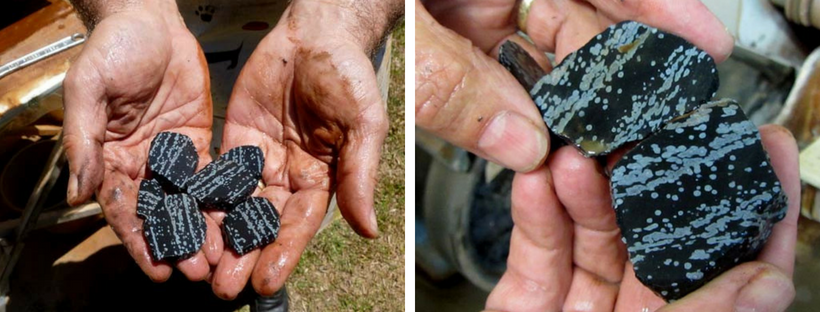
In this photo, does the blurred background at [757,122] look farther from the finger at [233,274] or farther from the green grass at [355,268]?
the finger at [233,274]

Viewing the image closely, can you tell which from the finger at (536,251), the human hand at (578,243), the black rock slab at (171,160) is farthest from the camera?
the black rock slab at (171,160)

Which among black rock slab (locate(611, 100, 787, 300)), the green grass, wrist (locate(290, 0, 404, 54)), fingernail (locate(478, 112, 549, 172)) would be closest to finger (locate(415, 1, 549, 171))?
fingernail (locate(478, 112, 549, 172))

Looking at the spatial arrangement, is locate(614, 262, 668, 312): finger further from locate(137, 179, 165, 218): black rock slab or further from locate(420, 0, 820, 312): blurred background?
locate(137, 179, 165, 218): black rock slab

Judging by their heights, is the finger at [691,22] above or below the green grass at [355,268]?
above

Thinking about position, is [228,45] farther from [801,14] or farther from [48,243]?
[801,14]

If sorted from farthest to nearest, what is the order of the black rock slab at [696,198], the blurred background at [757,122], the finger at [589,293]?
1. the blurred background at [757,122]
2. the finger at [589,293]
3. the black rock slab at [696,198]

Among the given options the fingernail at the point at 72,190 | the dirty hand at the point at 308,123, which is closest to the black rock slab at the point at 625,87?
the dirty hand at the point at 308,123
